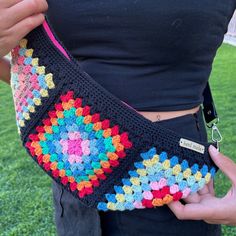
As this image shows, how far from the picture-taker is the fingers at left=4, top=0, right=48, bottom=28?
761mm

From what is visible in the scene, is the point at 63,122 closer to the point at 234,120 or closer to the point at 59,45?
the point at 59,45

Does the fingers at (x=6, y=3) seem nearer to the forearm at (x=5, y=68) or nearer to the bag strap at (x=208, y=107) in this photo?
the forearm at (x=5, y=68)

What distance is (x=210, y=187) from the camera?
2.94ft

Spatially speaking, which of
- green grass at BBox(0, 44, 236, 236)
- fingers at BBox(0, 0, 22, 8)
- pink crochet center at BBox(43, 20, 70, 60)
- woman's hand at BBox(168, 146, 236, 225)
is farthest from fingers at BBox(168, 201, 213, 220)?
green grass at BBox(0, 44, 236, 236)

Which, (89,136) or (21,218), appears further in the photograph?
(21,218)

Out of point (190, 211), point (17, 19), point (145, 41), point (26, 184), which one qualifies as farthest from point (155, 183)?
point (26, 184)

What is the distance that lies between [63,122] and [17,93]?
0.45 feet

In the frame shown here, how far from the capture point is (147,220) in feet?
2.95

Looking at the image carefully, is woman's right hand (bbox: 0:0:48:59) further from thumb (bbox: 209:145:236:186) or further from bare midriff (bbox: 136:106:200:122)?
thumb (bbox: 209:145:236:186)

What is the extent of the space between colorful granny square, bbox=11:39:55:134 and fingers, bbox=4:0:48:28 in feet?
0.28

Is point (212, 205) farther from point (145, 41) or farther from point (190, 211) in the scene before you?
point (145, 41)

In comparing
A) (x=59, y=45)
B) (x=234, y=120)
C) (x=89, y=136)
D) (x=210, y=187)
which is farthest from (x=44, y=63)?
(x=234, y=120)

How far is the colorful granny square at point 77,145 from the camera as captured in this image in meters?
0.81

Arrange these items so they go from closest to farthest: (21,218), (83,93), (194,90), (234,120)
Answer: (83,93) < (194,90) < (21,218) < (234,120)
